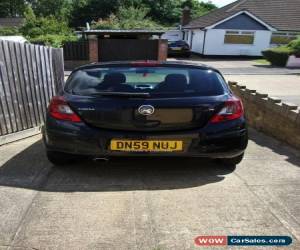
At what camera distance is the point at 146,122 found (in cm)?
379

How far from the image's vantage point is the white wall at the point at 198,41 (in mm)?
33853

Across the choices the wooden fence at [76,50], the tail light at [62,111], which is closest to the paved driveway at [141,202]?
the tail light at [62,111]

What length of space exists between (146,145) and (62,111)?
1.00 meters

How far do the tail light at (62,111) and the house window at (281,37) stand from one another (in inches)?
1329

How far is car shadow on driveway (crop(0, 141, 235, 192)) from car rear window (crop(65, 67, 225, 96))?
0.94 m

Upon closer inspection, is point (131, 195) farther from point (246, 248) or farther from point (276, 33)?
point (276, 33)

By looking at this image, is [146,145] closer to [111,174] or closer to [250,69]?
[111,174]

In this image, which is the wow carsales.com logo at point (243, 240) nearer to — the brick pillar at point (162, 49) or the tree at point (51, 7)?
the brick pillar at point (162, 49)

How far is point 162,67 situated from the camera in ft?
14.4

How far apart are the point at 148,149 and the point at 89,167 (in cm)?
96

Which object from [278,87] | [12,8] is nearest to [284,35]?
[278,87]

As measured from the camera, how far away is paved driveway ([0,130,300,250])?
2.85 meters

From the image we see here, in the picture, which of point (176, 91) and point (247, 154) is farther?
point (247, 154)

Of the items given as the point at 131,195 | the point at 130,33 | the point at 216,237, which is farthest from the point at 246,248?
the point at 130,33
